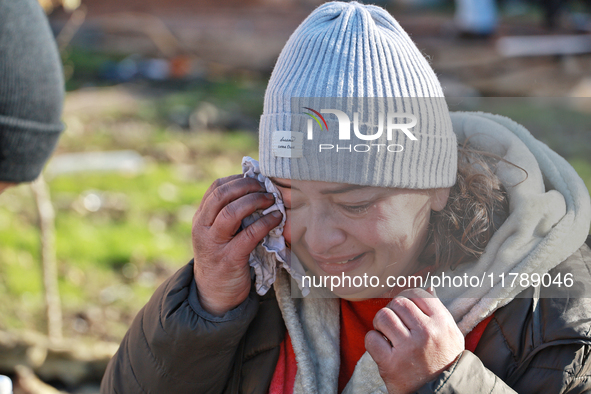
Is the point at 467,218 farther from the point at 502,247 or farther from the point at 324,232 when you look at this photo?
the point at 324,232

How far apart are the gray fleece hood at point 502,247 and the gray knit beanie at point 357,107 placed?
270 mm

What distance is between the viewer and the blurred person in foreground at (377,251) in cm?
140

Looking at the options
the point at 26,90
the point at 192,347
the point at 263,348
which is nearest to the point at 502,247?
the point at 263,348

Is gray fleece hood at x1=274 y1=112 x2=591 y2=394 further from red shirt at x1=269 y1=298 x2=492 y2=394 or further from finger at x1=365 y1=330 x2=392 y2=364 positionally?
finger at x1=365 y1=330 x2=392 y2=364

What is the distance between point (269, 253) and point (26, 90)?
0.92m

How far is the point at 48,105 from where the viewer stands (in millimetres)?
1728

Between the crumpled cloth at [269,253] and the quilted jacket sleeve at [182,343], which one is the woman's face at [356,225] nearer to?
the crumpled cloth at [269,253]

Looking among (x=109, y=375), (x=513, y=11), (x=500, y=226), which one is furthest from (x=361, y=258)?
(x=513, y=11)

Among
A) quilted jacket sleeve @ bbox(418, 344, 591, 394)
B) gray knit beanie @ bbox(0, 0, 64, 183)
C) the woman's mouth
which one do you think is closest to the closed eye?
the woman's mouth

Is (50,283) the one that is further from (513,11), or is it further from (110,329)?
(513,11)

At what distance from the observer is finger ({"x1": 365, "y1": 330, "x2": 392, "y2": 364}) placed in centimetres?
138

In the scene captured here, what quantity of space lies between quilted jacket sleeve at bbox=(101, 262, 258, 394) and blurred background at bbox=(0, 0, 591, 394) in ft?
3.62

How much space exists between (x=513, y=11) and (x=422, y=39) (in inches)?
301

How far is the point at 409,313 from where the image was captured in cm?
139
